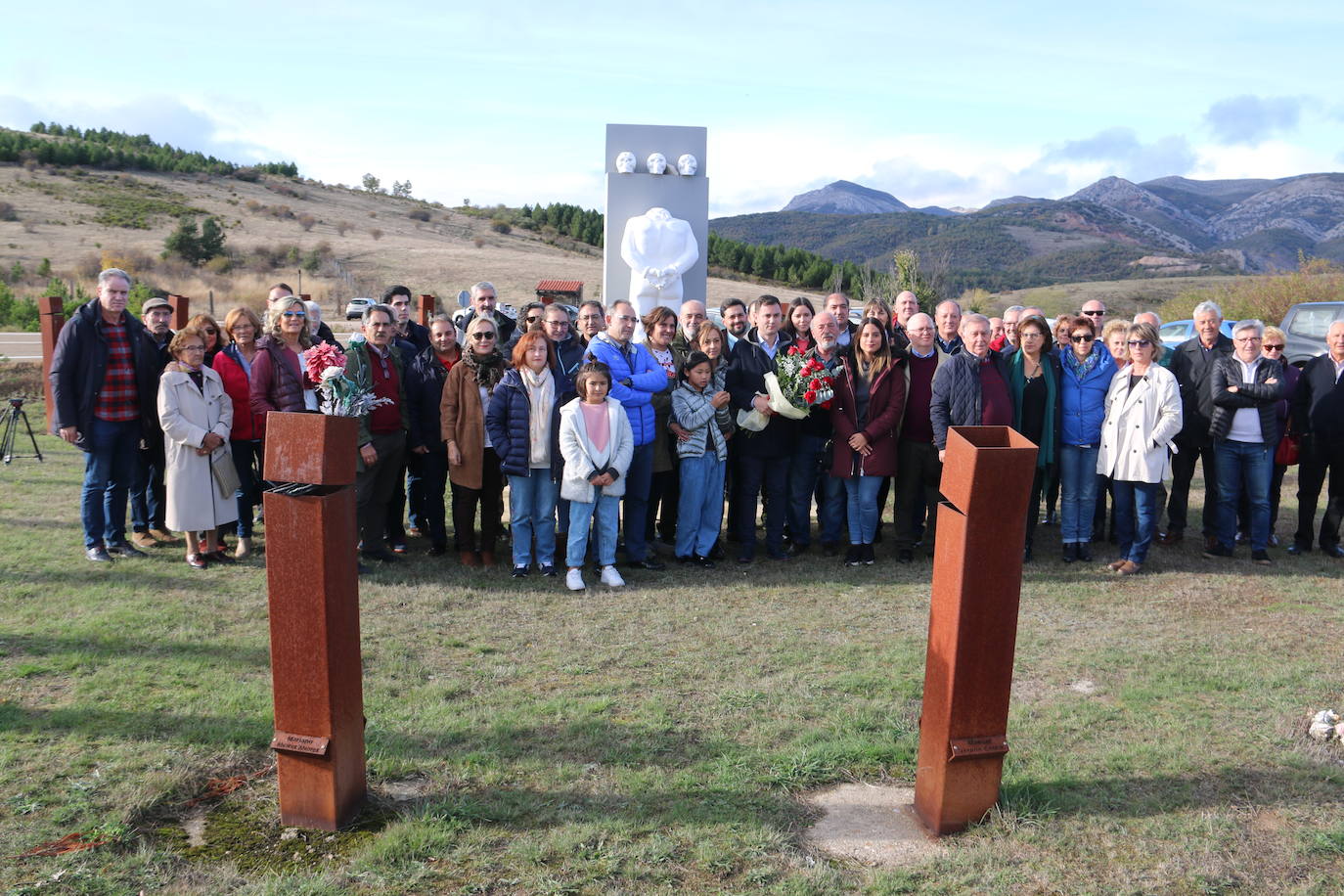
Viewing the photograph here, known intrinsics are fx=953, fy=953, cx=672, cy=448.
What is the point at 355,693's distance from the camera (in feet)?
11.3

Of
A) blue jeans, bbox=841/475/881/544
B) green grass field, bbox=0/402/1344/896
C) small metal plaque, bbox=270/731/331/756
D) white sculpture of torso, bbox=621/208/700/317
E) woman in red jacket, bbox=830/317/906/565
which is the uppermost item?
white sculpture of torso, bbox=621/208/700/317

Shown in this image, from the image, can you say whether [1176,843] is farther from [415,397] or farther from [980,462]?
[415,397]

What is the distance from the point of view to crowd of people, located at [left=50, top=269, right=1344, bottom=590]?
658cm

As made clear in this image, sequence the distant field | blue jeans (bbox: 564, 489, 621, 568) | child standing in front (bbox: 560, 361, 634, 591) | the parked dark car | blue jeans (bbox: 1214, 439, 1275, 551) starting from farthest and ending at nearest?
1. the distant field
2. the parked dark car
3. blue jeans (bbox: 1214, 439, 1275, 551)
4. blue jeans (bbox: 564, 489, 621, 568)
5. child standing in front (bbox: 560, 361, 634, 591)

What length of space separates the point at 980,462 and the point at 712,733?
1.77 metres

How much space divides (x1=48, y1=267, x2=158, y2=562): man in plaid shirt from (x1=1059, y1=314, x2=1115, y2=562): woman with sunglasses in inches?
266

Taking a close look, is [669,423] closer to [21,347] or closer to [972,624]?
[972,624]

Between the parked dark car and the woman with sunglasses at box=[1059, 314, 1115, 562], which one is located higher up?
the parked dark car

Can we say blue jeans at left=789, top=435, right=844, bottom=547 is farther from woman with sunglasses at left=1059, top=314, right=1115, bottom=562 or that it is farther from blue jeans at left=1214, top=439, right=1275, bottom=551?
blue jeans at left=1214, top=439, right=1275, bottom=551

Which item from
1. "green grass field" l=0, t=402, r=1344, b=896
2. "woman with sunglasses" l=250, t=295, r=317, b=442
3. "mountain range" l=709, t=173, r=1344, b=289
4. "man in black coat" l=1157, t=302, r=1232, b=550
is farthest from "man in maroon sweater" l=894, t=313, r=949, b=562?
"mountain range" l=709, t=173, r=1344, b=289

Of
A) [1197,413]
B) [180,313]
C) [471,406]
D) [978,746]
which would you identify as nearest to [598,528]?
[471,406]

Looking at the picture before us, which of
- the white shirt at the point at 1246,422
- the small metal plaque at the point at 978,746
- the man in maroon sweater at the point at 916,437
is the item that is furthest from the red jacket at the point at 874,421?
the small metal plaque at the point at 978,746

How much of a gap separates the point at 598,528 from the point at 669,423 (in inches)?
38.2

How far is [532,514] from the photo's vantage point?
6.86 meters
